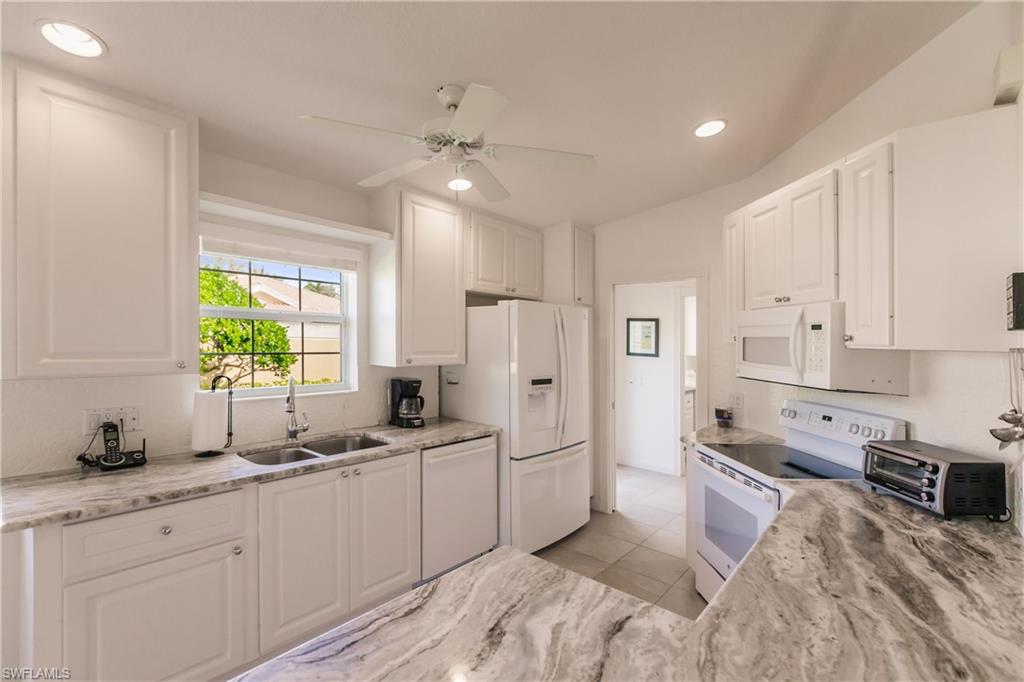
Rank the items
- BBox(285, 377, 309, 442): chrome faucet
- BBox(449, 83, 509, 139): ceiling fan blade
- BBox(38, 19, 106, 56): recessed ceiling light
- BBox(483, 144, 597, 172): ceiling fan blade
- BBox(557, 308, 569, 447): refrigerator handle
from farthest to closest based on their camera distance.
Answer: BBox(557, 308, 569, 447): refrigerator handle → BBox(285, 377, 309, 442): chrome faucet → BBox(483, 144, 597, 172): ceiling fan blade → BBox(38, 19, 106, 56): recessed ceiling light → BBox(449, 83, 509, 139): ceiling fan blade

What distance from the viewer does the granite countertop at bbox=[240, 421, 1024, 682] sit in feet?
2.32

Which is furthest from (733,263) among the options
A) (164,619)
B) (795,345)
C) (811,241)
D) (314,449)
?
(164,619)

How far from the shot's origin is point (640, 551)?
308 cm

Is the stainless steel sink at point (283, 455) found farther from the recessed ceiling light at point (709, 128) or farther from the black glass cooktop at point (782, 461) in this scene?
the recessed ceiling light at point (709, 128)

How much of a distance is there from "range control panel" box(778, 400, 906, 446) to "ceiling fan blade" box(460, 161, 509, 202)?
190cm

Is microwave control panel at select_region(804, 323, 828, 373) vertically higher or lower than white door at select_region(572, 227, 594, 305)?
lower

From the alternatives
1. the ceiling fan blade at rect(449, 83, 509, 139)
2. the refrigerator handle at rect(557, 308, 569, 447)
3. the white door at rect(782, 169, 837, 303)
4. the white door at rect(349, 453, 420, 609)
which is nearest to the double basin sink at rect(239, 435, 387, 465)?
the white door at rect(349, 453, 420, 609)

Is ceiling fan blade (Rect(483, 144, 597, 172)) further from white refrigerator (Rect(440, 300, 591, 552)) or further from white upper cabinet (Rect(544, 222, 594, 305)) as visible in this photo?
white upper cabinet (Rect(544, 222, 594, 305))

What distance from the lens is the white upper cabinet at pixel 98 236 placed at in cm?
156

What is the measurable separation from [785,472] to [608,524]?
191cm

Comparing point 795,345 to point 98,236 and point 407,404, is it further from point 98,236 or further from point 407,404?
point 98,236

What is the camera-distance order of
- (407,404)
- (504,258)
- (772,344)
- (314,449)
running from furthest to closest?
(504,258), (407,404), (314,449), (772,344)

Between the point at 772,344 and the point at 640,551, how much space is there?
1796mm

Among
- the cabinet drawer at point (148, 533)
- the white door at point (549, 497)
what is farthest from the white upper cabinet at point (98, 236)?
the white door at point (549, 497)
